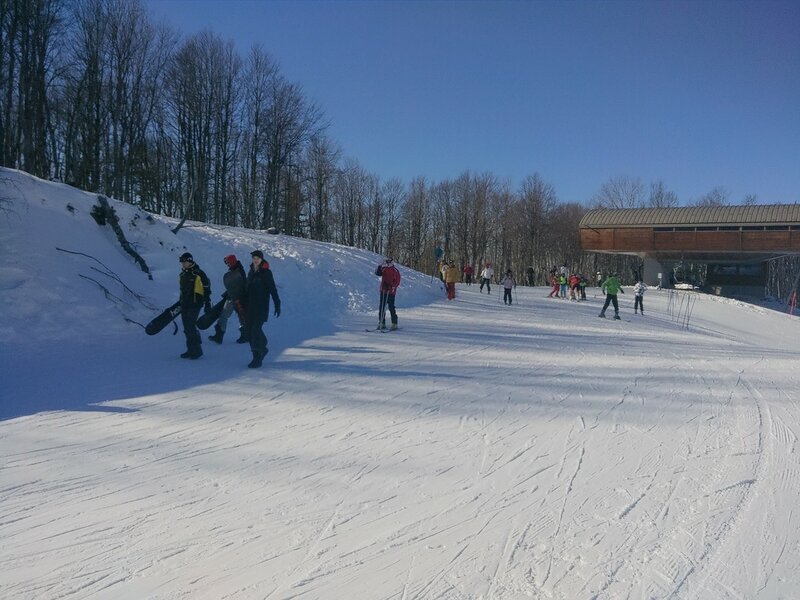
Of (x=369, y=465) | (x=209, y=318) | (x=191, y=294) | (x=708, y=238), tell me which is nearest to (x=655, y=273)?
(x=708, y=238)

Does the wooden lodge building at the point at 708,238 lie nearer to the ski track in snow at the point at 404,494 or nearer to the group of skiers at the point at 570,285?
the group of skiers at the point at 570,285

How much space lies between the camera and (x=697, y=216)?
4300 cm

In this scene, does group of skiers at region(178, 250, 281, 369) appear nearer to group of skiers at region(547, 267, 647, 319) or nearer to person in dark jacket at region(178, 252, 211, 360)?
person in dark jacket at region(178, 252, 211, 360)

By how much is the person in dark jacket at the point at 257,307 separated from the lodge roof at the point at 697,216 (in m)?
41.6

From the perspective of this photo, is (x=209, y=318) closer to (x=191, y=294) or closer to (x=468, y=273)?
(x=191, y=294)

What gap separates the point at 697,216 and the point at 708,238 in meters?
1.92

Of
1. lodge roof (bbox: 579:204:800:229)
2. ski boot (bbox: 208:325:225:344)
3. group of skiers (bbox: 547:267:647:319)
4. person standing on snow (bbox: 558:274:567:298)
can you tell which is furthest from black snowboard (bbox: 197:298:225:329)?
lodge roof (bbox: 579:204:800:229)

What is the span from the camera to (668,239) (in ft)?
143

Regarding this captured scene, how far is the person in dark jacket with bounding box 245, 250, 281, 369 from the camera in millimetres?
8727

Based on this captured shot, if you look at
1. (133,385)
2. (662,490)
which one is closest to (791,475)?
(662,490)

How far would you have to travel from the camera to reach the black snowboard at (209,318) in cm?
978

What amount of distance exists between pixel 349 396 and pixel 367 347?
3.99 metres

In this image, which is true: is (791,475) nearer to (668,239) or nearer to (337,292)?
(337,292)

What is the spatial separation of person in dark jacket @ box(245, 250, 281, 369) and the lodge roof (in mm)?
41595
